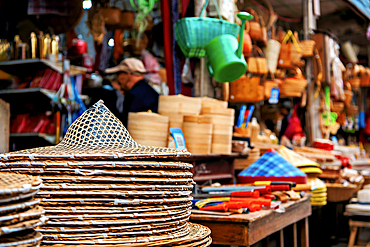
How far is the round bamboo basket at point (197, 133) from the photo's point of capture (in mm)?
2693

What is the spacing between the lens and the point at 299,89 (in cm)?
546

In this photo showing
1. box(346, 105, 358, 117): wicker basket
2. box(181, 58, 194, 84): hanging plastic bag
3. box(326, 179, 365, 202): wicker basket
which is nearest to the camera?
box(181, 58, 194, 84): hanging plastic bag

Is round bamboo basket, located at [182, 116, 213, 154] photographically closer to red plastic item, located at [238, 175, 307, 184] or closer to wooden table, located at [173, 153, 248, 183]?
wooden table, located at [173, 153, 248, 183]

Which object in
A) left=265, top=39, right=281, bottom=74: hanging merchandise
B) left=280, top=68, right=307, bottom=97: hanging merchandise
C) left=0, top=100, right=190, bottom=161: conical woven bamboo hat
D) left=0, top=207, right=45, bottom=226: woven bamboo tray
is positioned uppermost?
left=265, top=39, right=281, bottom=74: hanging merchandise

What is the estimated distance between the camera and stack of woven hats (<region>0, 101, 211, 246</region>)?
1070mm

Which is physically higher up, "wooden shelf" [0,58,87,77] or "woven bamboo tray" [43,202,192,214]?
"wooden shelf" [0,58,87,77]

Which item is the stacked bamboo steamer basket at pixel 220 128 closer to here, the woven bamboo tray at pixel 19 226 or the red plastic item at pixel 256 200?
the red plastic item at pixel 256 200

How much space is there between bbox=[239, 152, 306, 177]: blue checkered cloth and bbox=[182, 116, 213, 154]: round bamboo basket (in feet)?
1.08

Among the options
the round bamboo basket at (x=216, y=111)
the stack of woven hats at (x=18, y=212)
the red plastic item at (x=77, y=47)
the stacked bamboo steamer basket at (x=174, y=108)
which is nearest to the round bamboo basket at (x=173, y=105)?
the stacked bamboo steamer basket at (x=174, y=108)

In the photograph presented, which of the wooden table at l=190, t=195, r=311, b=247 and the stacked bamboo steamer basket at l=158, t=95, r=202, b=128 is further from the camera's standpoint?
the stacked bamboo steamer basket at l=158, t=95, r=202, b=128

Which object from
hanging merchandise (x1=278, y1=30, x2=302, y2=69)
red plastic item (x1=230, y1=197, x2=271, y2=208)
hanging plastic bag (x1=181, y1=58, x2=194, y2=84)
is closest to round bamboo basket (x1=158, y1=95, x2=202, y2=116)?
hanging plastic bag (x1=181, y1=58, x2=194, y2=84)

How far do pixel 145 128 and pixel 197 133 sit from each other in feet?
1.37

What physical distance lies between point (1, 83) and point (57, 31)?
763 mm

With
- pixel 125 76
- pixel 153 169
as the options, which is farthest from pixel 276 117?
pixel 153 169
